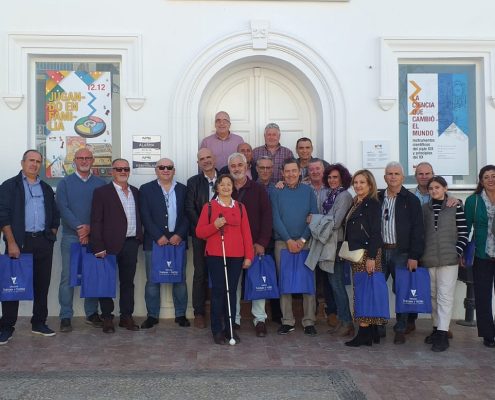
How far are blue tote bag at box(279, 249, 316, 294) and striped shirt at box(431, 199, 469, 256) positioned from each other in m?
1.45

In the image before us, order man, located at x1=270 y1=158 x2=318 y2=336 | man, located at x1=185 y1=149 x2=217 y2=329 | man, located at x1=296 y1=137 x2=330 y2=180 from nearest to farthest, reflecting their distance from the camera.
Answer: man, located at x1=270 y1=158 x2=318 y2=336 → man, located at x1=185 y1=149 x2=217 y2=329 → man, located at x1=296 y1=137 x2=330 y2=180

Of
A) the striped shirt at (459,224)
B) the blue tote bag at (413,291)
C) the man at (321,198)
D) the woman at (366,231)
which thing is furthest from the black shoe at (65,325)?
the striped shirt at (459,224)

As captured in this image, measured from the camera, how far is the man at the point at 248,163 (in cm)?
711

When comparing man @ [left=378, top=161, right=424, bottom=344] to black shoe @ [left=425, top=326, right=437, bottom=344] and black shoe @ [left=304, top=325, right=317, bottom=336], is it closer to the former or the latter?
black shoe @ [left=425, top=326, right=437, bottom=344]

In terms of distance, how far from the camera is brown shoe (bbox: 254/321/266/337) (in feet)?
21.5

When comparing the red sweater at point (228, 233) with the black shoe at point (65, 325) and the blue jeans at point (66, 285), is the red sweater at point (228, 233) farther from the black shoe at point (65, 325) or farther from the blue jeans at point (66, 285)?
the black shoe at point (65, 325)

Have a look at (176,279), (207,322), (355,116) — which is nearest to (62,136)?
(176,279)

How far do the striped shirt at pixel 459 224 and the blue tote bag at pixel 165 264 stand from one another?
2891mm

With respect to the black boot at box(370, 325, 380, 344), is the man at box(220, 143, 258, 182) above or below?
above

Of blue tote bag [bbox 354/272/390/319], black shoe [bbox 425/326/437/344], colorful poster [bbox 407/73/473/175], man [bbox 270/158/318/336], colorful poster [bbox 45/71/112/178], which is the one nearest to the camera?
blue tote bag [bbox 354/272/390/319]

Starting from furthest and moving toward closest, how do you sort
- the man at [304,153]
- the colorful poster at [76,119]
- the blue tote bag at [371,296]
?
the colorful poster at [76,119]
the man at [304,153]
the blue tote bag at [371,296]

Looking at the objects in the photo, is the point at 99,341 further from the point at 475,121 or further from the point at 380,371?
the point at 475,121

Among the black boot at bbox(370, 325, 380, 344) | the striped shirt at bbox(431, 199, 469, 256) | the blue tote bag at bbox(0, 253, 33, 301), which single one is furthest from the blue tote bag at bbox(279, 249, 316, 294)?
the blue tote bag at bbox(0, 253, 33, 301)

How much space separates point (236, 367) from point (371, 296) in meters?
1.60
